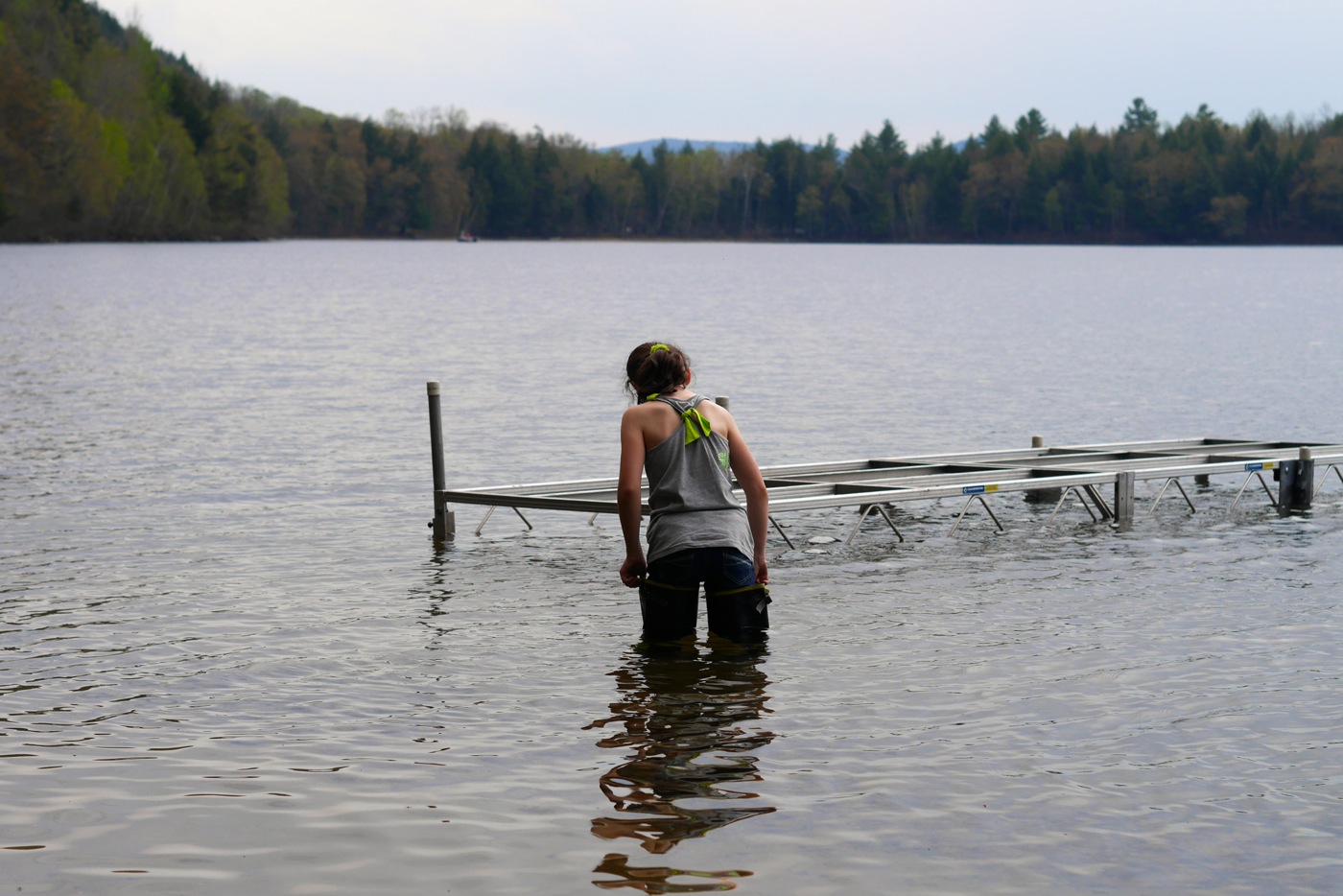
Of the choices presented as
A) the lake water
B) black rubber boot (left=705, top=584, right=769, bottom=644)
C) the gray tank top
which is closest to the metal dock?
the lake water

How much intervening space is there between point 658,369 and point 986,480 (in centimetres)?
836

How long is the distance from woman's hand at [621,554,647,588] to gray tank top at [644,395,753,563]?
0.15 m

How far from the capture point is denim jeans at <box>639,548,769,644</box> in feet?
26.9

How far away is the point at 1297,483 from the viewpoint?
17.0 m

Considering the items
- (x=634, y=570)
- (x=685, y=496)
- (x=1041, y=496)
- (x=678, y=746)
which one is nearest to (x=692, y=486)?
(x=685, y=496)

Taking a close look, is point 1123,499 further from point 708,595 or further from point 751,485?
point 751,485

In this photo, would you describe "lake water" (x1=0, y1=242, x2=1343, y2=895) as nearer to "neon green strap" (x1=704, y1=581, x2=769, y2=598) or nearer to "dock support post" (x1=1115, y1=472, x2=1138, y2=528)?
"dock support post" (x1=1115, y1=472, x2=1138, y2=528)

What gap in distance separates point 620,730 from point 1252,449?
12726 mm

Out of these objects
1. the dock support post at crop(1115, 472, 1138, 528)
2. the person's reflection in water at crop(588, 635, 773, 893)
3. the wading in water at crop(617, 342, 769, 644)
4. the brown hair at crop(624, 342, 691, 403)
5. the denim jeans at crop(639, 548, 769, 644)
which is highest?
the brown hair at crop(624, 342, 691, 403)

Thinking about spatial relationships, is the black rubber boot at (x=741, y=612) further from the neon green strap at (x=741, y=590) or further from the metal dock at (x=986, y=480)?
the metal dock at (x=986, y=480)

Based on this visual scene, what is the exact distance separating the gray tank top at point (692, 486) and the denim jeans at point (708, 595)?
7cm

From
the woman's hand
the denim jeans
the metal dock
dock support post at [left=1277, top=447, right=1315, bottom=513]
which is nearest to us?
the denim jeans

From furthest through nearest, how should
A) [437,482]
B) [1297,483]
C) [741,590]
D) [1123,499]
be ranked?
[1297,483], [1123,499], [437,482], [741,590]

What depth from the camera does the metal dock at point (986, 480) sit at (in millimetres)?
14133
